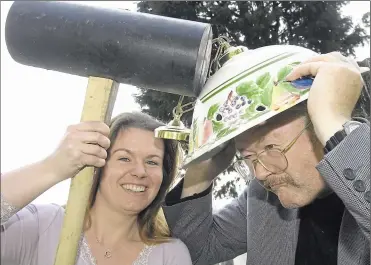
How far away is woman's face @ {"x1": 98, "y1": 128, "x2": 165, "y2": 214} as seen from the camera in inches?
68.9

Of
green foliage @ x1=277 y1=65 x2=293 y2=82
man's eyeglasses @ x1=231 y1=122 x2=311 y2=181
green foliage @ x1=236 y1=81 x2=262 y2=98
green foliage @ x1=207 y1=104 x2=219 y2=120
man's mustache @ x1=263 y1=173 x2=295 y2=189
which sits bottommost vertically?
man's mustache @ x1=263 y1=173 x2=295 y2=189

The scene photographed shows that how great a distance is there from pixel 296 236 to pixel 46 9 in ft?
3.93

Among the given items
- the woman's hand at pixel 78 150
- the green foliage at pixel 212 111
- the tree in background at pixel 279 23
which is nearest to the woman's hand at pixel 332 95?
the green foliage at pixel 212 111

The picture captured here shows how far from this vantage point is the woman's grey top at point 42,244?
4.93ft

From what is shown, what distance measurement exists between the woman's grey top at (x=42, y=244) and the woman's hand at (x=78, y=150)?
11.3 inches

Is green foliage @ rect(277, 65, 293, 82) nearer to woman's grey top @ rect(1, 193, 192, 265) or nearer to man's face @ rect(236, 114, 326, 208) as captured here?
man's face @ rect(236, 114, 326, 208)

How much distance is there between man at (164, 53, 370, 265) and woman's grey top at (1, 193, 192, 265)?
135 millimetres

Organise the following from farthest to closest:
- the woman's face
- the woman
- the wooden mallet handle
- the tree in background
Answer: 1. the tree in background
2. the woman's face
3. the woman
4. the wooden mallet handle

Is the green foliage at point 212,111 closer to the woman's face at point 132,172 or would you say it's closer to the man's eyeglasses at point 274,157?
the man's eyeglasses at point 274,157

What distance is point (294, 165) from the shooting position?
58.8 inches

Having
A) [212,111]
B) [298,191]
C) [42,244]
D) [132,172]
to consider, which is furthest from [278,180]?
[42,244]

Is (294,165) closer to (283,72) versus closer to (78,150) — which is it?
(283,72)

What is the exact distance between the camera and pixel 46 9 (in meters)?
1.43

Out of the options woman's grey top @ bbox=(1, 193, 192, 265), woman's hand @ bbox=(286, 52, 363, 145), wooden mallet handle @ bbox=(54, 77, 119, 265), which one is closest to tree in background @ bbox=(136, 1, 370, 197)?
woman's grey top @ bbox=(1, 193, 192, 265)
